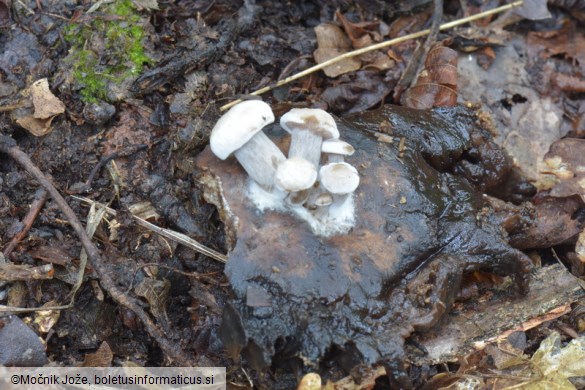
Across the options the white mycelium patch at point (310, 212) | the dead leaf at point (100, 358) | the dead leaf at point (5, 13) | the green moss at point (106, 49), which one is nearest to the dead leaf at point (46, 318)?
the dead leaf at point (100, 358)

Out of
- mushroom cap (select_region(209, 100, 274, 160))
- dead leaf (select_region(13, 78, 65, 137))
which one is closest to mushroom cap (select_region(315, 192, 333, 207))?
mushroom cap (select_region(209, 100, 274, 160))

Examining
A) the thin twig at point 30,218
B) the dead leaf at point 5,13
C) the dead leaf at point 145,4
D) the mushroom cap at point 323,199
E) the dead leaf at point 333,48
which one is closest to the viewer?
the mushroom cap at point 323,199

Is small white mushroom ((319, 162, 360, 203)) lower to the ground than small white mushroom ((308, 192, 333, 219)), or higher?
higher

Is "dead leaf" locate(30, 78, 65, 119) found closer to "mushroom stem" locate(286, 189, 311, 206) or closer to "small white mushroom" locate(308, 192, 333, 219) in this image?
"mushroom stem" locate(286, 189, 311, 206)

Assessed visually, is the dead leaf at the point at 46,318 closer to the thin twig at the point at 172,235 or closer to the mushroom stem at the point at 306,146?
the thin twig at the point at 172,235

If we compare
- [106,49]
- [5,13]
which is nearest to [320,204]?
[106,49]
